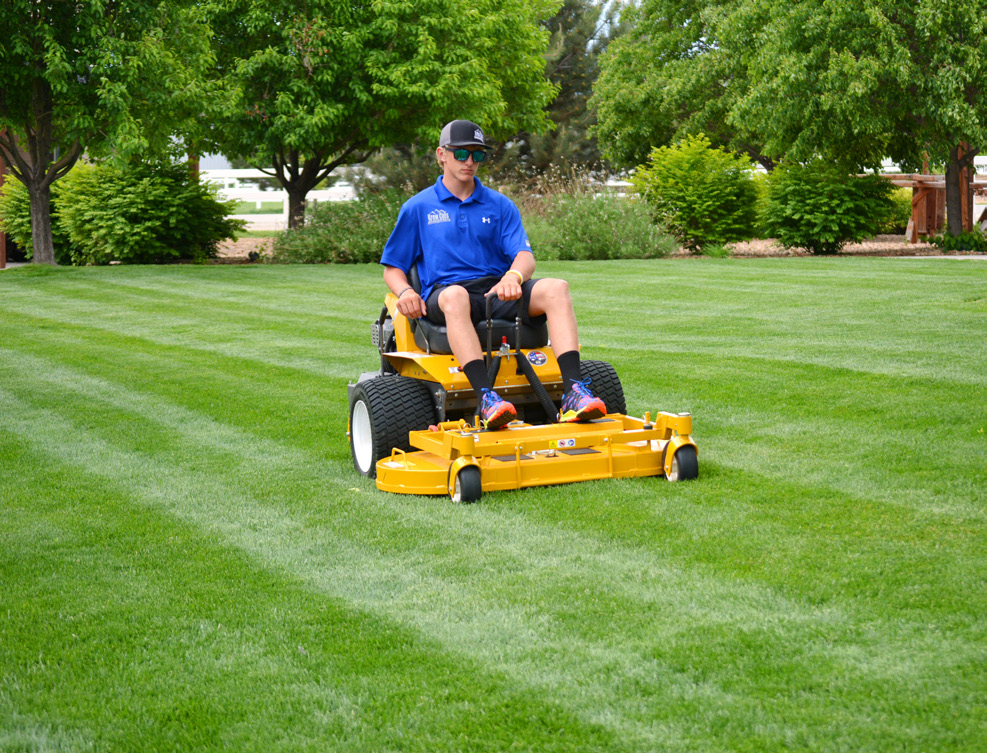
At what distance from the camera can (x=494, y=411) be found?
5.21m

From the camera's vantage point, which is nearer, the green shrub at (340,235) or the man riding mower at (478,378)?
the man riding mower at (478,378)

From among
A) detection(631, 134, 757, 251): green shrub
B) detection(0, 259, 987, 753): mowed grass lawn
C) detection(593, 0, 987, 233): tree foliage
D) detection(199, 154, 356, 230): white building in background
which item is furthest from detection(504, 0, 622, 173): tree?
detection(0, 259, 987, 753): mowed grass lawn

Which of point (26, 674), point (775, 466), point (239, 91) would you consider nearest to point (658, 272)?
point (239, 91)

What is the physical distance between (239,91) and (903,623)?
20774 mm

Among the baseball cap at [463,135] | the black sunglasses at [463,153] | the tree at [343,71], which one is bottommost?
the black sunglasses at [463,153]

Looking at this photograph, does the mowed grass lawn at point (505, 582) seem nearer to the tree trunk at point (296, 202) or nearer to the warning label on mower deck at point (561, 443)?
the warning label on mower deck at point (561, 443)

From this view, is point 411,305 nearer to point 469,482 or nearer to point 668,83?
point 469,482

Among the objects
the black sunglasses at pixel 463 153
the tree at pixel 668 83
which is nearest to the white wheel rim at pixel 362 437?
the black sunglasses at pixel 463 153

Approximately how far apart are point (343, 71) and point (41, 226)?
6.45 meters

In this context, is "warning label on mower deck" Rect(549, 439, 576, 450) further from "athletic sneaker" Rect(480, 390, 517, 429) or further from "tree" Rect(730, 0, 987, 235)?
"tree" Rect(730, 0, 987, 235)

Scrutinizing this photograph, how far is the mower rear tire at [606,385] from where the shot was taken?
609 cm

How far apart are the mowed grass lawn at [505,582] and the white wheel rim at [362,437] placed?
234 millimetres

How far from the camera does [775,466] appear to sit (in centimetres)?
555

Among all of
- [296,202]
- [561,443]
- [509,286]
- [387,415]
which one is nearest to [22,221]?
[296,202]
